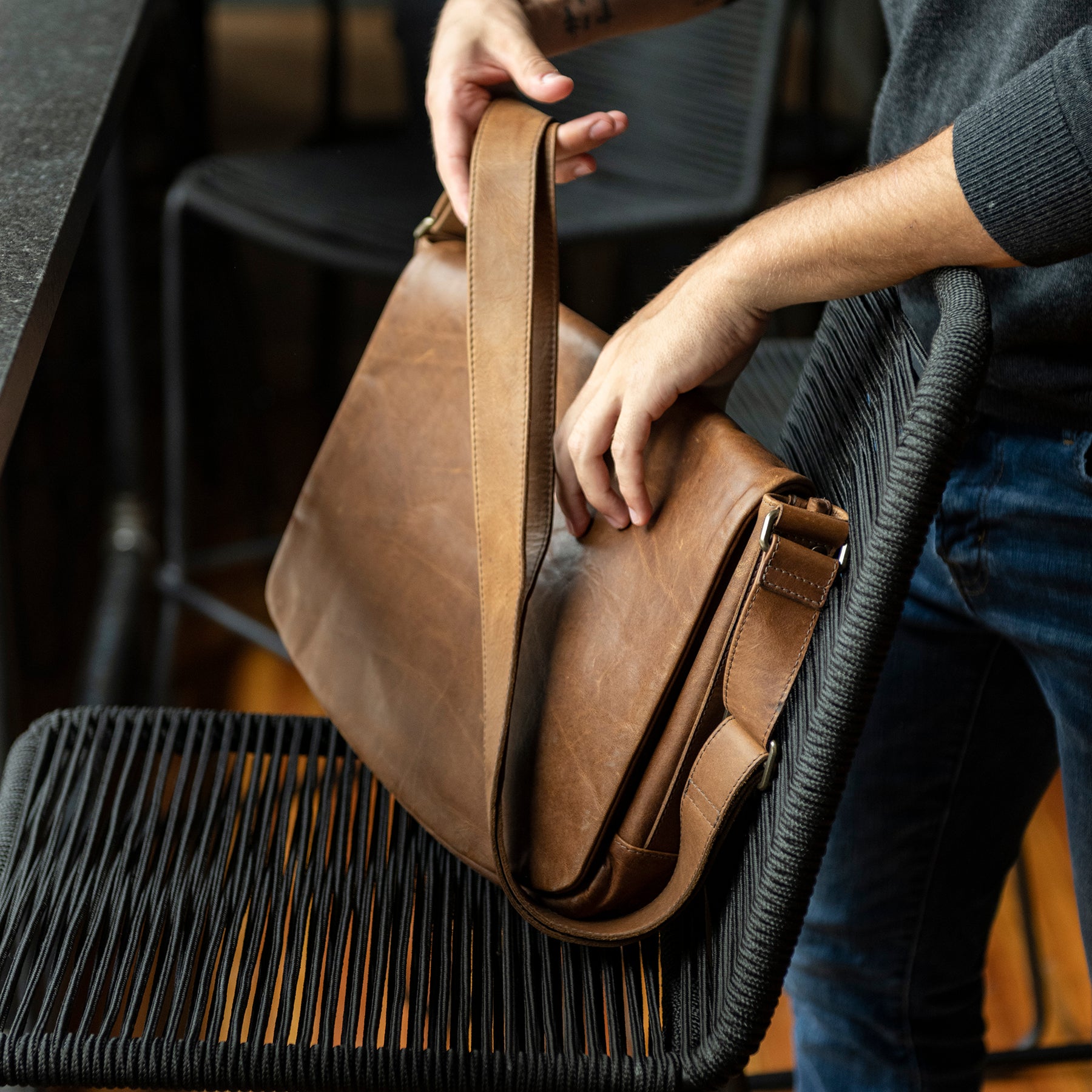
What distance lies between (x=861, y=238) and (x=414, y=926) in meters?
0.40

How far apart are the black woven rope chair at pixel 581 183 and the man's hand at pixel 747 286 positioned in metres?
0.81

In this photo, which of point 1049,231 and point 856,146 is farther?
point 856,146

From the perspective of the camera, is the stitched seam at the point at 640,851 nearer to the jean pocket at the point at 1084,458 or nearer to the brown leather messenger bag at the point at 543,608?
the brown leather messenger bag at the point at 543,608

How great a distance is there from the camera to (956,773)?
76 centimetres

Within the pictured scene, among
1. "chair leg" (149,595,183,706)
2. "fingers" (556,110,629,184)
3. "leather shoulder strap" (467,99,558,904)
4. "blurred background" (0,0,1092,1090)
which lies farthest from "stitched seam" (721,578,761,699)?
"chair leg" (149,595,183,706)

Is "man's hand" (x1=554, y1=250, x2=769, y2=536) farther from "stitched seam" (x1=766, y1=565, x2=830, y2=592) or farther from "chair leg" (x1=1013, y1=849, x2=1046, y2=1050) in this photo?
"chair leg" (x1=1013, y1=849, x2=1046, y2=1050)

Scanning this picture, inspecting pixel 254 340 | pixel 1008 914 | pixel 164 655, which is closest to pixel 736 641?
pixel 1008 914

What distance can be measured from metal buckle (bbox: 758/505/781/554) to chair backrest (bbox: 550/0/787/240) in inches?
37.9

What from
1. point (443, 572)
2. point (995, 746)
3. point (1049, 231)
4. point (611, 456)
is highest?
point (1049, 231)

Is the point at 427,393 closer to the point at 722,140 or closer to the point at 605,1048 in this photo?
the point at 605,1048

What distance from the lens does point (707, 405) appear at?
22.4 inches

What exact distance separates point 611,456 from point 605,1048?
0.93 ft

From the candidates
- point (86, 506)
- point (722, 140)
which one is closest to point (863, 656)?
point (722, 140)

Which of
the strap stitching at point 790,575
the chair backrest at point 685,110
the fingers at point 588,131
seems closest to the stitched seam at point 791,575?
the strap stitching at point 790,575
